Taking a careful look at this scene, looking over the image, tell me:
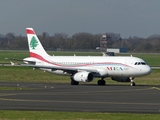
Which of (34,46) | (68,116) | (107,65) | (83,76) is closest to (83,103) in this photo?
(68,116)

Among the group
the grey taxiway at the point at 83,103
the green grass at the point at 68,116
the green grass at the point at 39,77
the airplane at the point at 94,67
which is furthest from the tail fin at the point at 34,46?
the green grass at the point at 68,116

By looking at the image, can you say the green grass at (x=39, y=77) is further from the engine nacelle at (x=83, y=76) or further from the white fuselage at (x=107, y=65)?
the engine nacelle at (x=83, y=76)

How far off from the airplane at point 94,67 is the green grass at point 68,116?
28.4 meters

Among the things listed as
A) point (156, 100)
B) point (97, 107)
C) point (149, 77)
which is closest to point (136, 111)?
point (97, 107)

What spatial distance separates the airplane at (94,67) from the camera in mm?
56688

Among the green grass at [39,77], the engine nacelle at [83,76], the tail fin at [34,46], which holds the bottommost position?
the green grass at [39,77]

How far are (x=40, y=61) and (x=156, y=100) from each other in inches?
1146

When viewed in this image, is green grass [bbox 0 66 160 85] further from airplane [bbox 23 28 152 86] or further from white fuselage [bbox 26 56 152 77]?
white fuselage [bbox 26 56 152 77]

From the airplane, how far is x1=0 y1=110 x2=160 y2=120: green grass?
2844cm

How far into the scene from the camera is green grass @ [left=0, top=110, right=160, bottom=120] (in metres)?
26.4

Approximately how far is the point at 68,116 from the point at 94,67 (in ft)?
106

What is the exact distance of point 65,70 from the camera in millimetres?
59438

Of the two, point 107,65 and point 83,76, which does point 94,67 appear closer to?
point 107,65

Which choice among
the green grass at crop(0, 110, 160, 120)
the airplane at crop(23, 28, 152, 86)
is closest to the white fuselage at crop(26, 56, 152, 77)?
the airplane at crop(23, 28, 152, 86)
